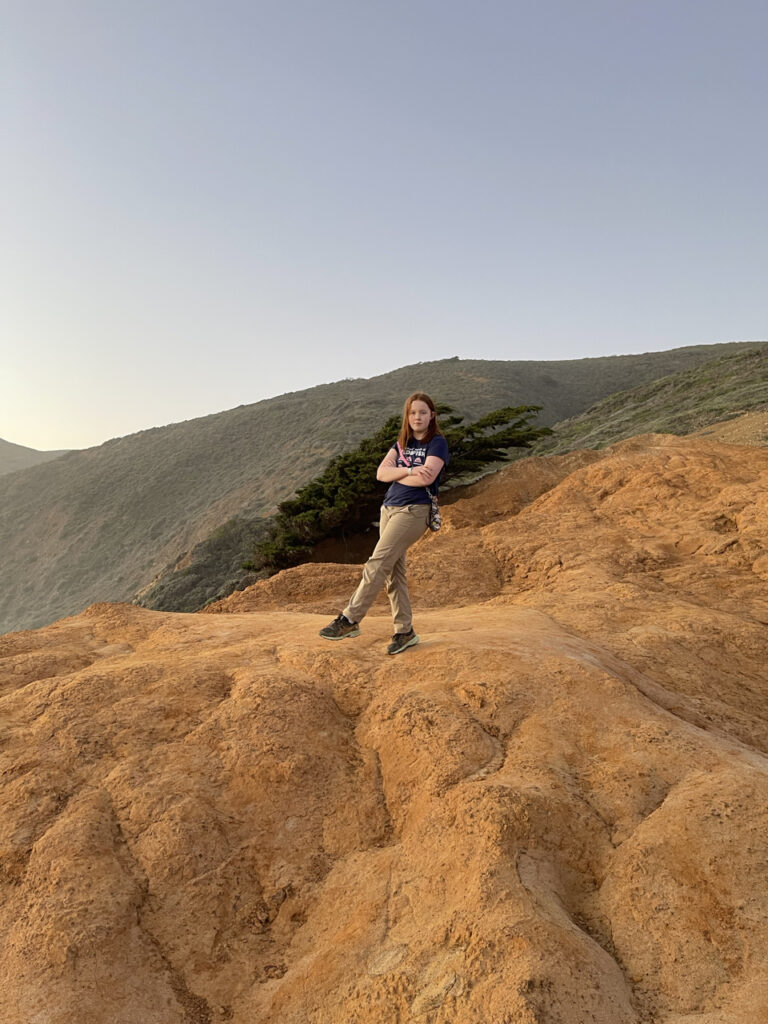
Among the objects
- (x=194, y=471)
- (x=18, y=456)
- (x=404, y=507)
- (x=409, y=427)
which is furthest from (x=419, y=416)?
(x=18, y=456)

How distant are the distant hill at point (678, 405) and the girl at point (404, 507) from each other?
15833mm

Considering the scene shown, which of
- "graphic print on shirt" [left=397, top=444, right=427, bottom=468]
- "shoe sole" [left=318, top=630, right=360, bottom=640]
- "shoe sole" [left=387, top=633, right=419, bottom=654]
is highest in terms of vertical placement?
"graphic print on shirt" [left=397, top=444, right=427, bottom=468]

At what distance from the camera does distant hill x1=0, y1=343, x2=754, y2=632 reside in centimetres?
A: 4038

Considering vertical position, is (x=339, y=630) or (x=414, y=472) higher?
(x=414, y=472)

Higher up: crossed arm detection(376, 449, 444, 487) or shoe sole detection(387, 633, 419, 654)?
crossed arm detection(376, 449, 444, 487)

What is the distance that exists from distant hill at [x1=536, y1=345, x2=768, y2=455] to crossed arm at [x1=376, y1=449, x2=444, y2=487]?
628 inches

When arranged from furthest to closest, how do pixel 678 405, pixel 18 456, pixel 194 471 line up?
1. pixel 18 456
2. pixel 194 471
3. pixel 678 405

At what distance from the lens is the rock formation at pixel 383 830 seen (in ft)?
7.82

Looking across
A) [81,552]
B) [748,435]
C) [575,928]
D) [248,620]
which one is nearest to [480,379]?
[81,552]

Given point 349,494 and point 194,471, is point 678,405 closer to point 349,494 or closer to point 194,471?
point 349,494

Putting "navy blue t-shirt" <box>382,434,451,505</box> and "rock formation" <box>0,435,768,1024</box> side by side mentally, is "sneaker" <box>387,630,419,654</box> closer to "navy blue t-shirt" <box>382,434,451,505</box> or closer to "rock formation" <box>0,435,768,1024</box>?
"rock formation" <box>0,435,768,1024</box>

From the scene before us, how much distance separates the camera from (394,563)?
4949mm

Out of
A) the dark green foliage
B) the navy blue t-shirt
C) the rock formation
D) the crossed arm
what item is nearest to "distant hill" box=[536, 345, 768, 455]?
A: the dark green foliage

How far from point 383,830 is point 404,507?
2251mm
